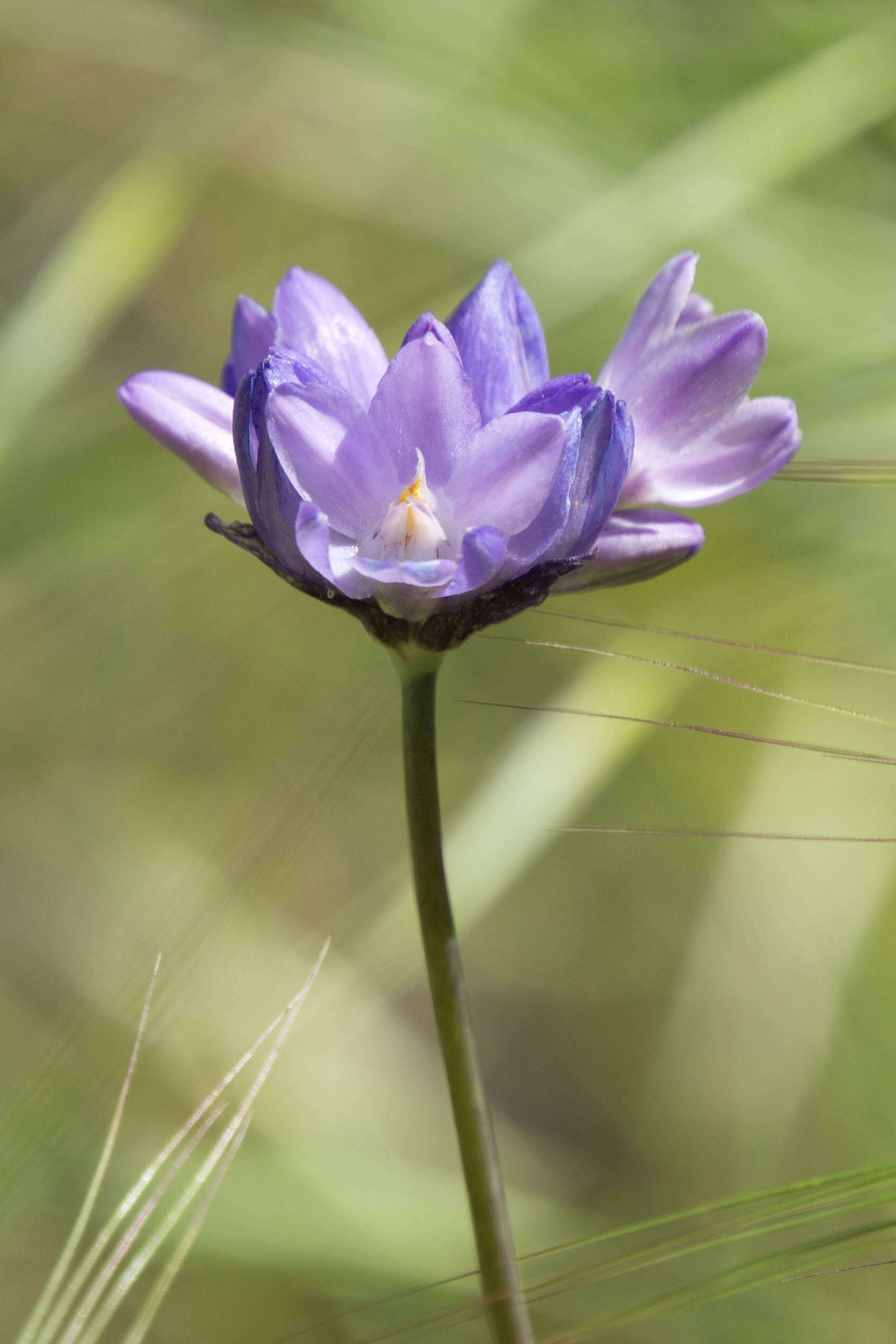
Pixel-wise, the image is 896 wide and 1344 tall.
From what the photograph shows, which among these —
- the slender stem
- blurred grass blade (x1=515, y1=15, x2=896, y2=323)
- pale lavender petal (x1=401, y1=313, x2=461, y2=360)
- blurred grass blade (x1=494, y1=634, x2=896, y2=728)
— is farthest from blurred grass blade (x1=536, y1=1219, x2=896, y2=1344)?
blurred grass blade (x1=515, y1=15, x2=896, y2=323)

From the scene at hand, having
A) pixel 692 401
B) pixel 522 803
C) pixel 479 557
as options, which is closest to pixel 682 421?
pixel 692 401

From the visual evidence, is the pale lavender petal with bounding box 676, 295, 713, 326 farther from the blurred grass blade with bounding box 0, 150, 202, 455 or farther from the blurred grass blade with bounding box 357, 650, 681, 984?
the blurred grass blade with bounding box 0, 150, 202, 455

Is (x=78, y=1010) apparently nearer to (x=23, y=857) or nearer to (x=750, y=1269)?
(x=23, y=857)

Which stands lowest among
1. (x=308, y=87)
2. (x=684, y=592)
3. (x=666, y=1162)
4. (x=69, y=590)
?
(x=666, y=1162)

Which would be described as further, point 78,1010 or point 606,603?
point 606,603

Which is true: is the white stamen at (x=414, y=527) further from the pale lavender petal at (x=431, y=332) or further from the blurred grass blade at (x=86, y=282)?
the blurred grass blade at (x=86, y=282)

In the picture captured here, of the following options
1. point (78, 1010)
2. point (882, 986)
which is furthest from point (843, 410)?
point (78, 1010)

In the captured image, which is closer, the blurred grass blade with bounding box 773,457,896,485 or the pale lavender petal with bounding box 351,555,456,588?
the pale lavender petal with bounding box 351,555,456,588
